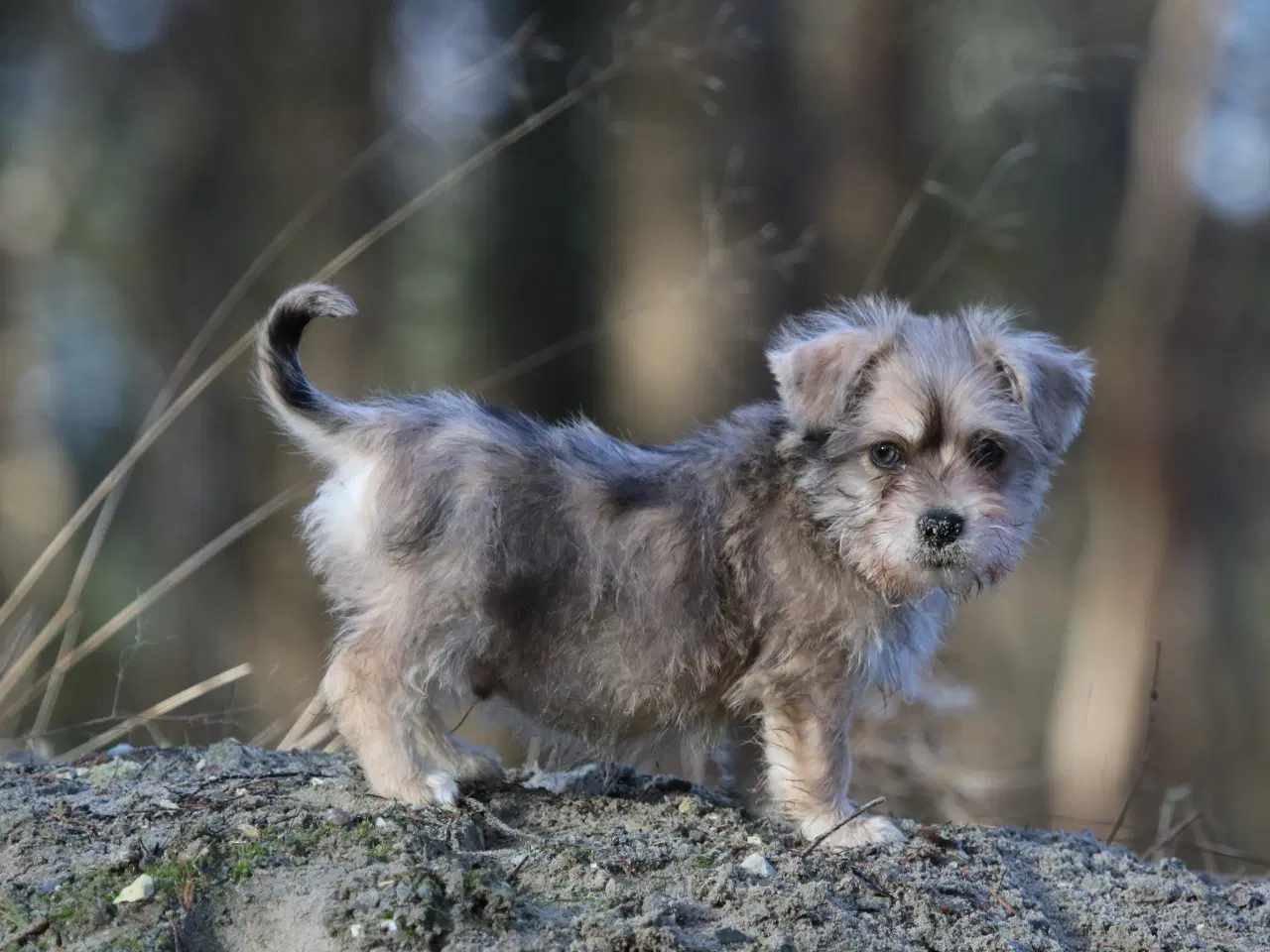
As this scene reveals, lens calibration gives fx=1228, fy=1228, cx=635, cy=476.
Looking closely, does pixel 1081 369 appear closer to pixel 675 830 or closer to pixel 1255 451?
pixel 675 830

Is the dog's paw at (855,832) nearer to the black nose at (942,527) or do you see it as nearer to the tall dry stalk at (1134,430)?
the black nose at (942,527)

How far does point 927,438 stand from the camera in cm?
448

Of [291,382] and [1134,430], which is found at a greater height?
[1134,430]

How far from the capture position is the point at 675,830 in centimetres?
437

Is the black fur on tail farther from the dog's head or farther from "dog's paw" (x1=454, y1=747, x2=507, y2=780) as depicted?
the dog's head

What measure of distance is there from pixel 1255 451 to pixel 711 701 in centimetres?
1753

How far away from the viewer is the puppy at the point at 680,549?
4.36m

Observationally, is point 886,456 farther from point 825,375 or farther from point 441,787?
point 441,787

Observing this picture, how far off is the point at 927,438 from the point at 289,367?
2375 mm

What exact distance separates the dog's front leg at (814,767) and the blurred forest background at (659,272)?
3336 millimetres

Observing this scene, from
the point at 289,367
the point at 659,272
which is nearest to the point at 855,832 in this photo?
the point at 289,367

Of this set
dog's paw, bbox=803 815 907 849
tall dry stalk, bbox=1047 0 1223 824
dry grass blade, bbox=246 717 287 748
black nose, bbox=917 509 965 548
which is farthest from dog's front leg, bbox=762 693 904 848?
tall dry stalk, bbox=1047 0 1223 824

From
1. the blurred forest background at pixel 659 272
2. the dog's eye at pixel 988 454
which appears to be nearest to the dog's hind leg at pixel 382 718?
the dog's eye at pixel 988 454

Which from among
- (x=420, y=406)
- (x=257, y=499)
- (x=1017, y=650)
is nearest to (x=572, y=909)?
(x=420, y=406)
